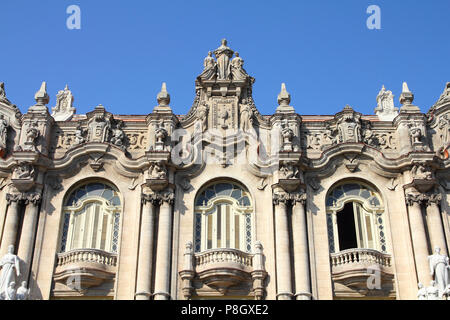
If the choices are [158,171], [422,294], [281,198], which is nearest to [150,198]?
[158,171]

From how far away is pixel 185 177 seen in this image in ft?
82.5

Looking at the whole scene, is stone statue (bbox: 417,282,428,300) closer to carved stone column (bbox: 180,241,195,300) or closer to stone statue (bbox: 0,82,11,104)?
carved stone column (bbox: 180,241,195,300)

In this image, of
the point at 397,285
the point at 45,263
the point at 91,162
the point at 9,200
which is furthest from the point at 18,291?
the point at 397,285

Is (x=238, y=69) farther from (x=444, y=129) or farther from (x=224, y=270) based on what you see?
(x=224, y=270)

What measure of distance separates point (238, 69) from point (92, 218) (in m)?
8.55

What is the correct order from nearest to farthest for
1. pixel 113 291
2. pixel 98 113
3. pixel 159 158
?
1. pixel 113 291
2. pixel 159 158
3. pixel 98 113

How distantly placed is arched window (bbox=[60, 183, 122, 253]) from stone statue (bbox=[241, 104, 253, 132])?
18.4ft

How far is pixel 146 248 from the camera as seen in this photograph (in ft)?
75.9

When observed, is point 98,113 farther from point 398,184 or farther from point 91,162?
point 398,184

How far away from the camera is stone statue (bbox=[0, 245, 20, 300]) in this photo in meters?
21.4

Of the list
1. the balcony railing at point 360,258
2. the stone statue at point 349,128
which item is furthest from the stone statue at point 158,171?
the stone statue at point 349,128

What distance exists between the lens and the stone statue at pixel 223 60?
27.4 m

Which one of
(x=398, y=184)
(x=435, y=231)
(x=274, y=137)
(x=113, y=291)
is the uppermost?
(x=274, y=137)
